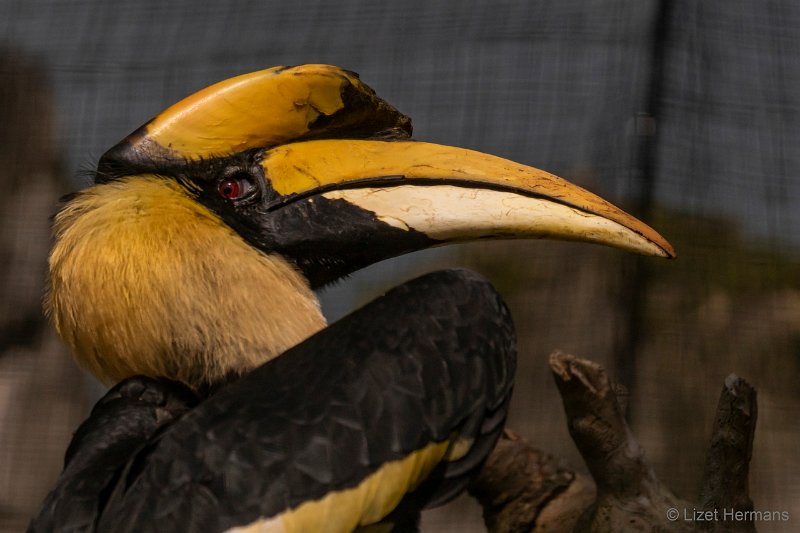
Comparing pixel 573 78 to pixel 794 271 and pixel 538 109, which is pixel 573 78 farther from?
pixel 794 271

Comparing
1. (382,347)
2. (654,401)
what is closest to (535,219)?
(382,347)

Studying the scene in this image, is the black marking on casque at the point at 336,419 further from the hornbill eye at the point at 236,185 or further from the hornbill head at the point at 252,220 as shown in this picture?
the hornbill eye at the point at 236,185

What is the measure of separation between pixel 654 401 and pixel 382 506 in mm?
1238

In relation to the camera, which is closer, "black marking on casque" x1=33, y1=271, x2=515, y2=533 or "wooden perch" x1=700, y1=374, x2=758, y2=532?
"black marking on casque" x1=33, y1=271, x2=515, y2=533

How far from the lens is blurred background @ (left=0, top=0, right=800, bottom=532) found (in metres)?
2.74

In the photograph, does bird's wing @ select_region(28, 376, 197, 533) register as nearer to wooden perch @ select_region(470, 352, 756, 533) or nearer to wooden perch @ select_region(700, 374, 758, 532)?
wooden perch @ select_region(470, 352, 756, 533)

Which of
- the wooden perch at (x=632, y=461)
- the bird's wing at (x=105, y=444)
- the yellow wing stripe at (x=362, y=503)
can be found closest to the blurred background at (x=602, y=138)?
the wooden perch at (x=632, y=461)

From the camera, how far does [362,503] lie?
1.60 meters

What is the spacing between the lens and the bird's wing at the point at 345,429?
153cm

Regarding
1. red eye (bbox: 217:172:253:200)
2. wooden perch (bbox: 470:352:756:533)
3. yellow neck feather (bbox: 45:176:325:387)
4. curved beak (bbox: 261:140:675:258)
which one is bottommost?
wooden perch (bbox: 470:352:756:533)

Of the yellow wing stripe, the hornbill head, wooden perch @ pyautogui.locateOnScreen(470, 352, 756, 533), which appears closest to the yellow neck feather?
the hornbill head

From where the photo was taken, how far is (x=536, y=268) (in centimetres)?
296

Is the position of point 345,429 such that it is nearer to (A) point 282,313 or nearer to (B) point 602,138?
(A) point 282,313

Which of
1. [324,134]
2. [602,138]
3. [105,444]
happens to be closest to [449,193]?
[324,134]
